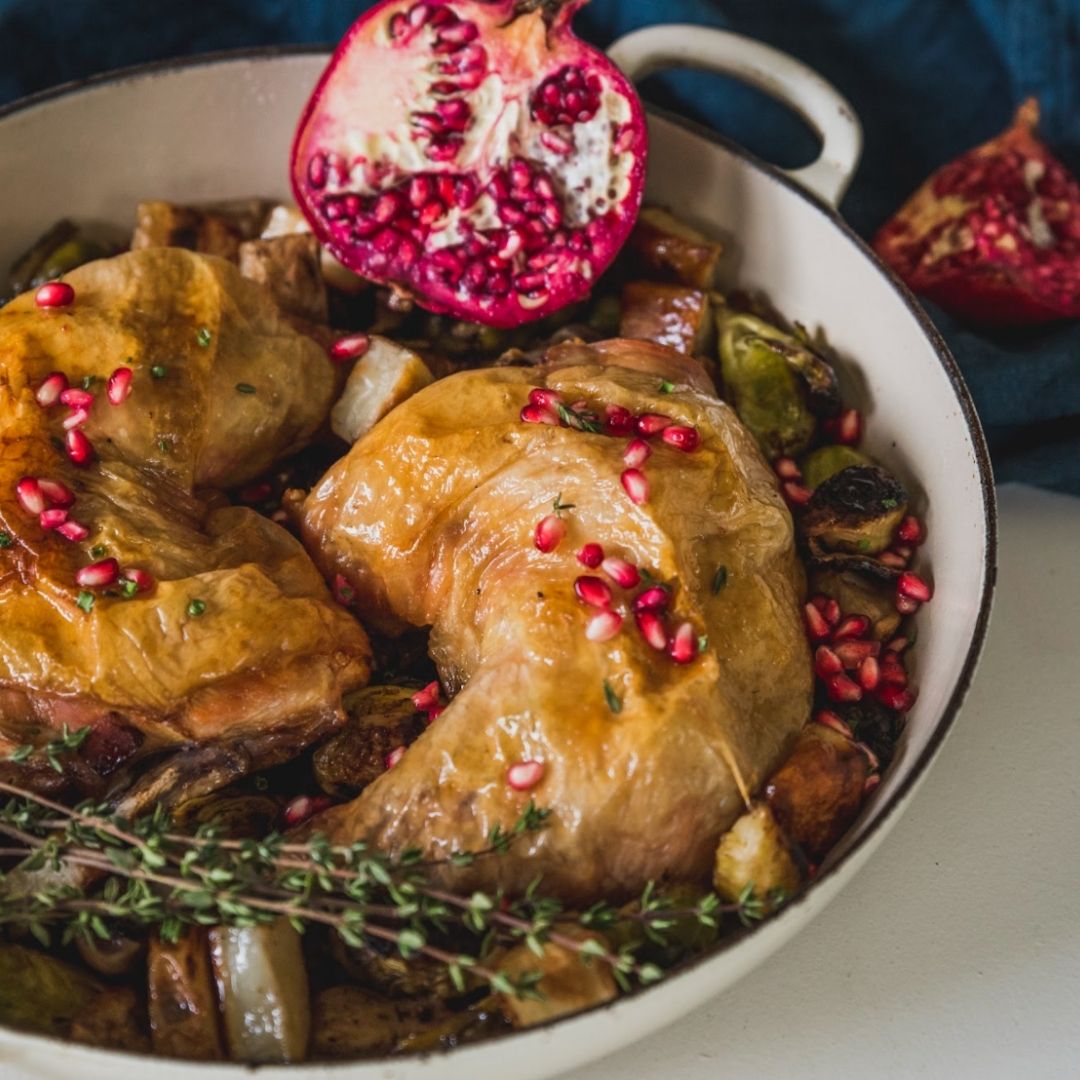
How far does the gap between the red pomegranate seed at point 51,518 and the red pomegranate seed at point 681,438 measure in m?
1.46

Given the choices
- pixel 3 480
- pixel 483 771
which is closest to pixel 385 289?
pixel 3 480

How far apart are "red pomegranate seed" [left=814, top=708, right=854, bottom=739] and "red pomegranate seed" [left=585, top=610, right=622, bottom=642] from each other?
0.65m

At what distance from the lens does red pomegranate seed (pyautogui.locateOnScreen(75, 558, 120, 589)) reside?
295 centimetres

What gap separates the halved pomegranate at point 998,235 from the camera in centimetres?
463

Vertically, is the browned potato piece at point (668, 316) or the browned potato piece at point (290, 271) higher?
the browned potato piece at point (290, 271)

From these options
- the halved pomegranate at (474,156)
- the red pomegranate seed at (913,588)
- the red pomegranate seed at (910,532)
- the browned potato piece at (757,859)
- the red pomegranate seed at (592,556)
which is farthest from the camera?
the halved pomegranate at (474,156)

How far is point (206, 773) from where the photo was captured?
3139 millimetres

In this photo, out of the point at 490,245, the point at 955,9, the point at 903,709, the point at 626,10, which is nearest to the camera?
the point at 903,709

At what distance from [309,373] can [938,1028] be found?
2.46 m

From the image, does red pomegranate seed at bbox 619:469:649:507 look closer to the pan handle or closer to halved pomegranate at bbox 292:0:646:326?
halved pomegranate at bbox 292:0:646:326

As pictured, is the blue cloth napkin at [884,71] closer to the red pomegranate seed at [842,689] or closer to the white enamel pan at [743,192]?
the white enamel pan at [743,192]

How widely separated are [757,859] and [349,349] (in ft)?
6.33

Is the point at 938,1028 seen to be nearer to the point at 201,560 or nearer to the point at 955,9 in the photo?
the point at 201,560

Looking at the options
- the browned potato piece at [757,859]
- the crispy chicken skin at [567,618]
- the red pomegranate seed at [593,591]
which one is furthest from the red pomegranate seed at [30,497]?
the browned potato piece at [757,859]
